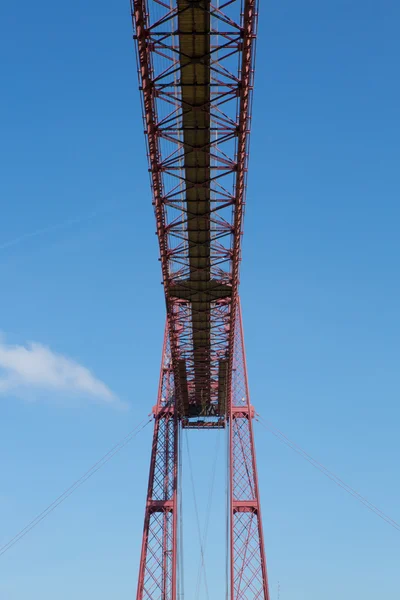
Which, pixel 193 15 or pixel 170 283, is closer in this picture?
pixel 193 15

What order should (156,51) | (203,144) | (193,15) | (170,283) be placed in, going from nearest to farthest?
1. (193,15)
2. (156,51)
3. (203,144)
4. (170,283)

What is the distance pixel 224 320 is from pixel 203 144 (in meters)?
11.5

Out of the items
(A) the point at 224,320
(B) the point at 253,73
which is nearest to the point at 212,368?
(A) the point at 224,320

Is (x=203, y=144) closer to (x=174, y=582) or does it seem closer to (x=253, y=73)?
(x=253, y=73)

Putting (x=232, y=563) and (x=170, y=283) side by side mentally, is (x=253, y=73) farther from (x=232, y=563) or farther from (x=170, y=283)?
(x=232, y=563)

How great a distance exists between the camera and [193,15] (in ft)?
58.1

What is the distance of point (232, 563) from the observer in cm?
3384

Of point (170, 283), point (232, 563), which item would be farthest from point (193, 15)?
point (232, 563)

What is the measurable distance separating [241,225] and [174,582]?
21216mm

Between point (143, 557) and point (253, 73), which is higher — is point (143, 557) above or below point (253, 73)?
below

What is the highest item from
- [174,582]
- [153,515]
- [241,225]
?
[241,225]

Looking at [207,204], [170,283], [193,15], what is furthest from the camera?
[170,283]

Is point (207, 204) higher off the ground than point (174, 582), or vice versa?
point (207, 204)

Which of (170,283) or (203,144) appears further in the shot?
(170,283)
